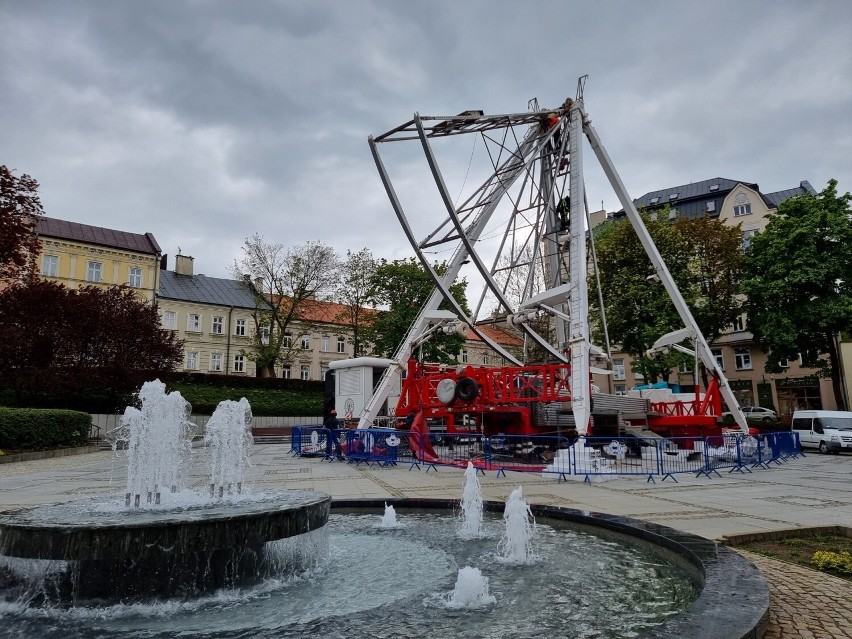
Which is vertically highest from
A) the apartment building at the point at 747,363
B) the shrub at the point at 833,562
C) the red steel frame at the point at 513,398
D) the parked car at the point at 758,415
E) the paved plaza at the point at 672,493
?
the apartment building at the point at 747,363

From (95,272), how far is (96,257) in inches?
52.5

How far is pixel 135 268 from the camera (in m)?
53.2

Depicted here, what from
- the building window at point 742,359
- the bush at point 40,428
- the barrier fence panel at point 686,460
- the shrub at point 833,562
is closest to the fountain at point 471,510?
the shrub at point 833,562

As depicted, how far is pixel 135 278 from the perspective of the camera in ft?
174

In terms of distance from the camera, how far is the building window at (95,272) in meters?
51.1

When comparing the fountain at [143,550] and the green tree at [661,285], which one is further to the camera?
the green tree at [661,285]

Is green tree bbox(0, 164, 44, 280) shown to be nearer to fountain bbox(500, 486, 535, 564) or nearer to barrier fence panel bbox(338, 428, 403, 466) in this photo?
barrier fence panel bbox(338, 428, 403, 466)

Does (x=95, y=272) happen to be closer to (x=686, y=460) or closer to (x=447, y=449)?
(x=447, y=449)

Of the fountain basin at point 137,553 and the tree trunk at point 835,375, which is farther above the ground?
the tree trunk at point 835,375

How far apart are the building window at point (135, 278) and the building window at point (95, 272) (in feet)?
7.41

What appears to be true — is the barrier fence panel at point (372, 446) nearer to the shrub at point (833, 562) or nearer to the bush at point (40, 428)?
Result: the bush at point (40, 428)

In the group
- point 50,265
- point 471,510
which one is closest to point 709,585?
point 471,510

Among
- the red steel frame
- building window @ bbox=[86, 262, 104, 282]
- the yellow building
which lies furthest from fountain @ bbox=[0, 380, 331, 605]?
building window @ bbox=[86, 262, 104, 282]

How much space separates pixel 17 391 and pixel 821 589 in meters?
34.2
